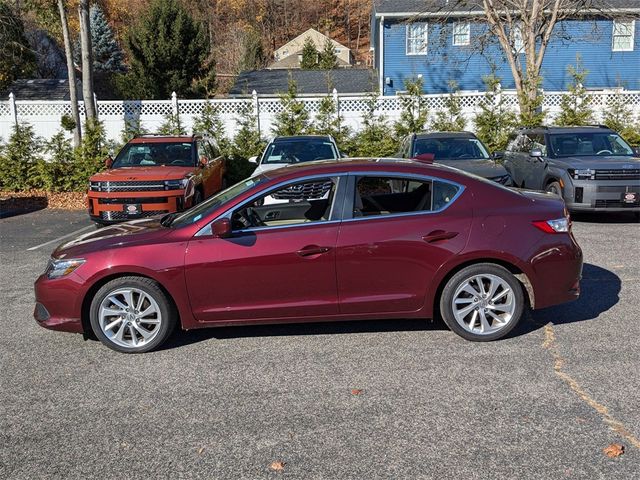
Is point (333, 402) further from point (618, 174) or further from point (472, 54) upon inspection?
point (472, 54)

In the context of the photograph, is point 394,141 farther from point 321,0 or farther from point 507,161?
point 321,0

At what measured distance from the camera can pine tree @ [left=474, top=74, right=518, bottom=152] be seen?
1736 centimetres

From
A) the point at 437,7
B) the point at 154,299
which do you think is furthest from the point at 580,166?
the point at 437,7

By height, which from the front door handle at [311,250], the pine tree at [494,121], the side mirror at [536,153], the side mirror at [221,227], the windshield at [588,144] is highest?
the pine tree at [494,121]

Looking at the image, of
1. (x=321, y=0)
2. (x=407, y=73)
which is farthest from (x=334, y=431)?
(x=321, y=0)

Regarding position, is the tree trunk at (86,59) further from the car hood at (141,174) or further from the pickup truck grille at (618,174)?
the pickup truck grille at (618,174)

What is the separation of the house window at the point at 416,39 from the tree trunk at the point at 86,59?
633 inches

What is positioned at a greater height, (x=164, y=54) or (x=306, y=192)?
(x=164, y=54)

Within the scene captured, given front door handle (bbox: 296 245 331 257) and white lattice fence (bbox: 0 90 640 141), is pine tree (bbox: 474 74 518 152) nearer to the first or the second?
white lattice fence (bbox: 0 90 640 141)

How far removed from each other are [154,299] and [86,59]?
13.8 m

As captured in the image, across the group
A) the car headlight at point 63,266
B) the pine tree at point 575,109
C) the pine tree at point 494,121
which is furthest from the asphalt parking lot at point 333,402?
the pine tree at point 575,109

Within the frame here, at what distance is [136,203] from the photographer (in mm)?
11000

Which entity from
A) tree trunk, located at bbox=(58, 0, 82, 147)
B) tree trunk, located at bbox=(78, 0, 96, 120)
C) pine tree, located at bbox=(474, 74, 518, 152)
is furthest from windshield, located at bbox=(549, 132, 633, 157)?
tree trunk, located at bbox=(58, 0, 82, 147)

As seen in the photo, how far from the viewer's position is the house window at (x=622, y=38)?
93.6 ft
